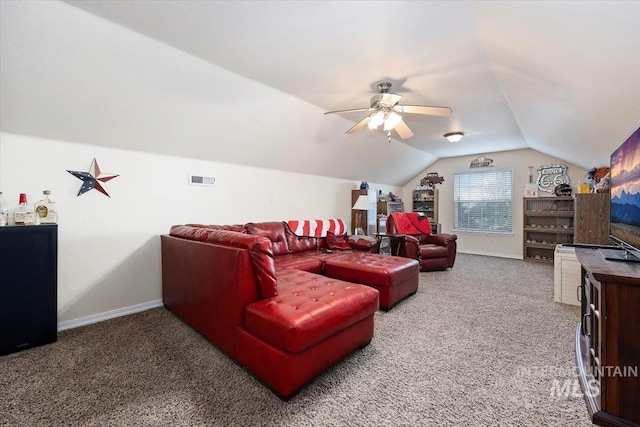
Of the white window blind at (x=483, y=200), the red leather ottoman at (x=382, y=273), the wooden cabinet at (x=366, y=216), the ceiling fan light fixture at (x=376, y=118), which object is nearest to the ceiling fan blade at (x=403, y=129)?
the ceiling fan light fixture at (x=376, y=118)

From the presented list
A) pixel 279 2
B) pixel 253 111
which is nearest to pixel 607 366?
pixel 279 2

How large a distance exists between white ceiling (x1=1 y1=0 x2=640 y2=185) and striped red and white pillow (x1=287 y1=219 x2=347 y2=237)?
130 cm

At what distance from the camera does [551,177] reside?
557 centimetres

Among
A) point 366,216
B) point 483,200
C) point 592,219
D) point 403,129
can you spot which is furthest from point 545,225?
point 403,129

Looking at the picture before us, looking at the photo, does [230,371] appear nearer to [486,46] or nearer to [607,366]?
[607,366]

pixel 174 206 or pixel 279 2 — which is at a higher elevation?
pixel 279 2

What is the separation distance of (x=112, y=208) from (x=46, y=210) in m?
0.51

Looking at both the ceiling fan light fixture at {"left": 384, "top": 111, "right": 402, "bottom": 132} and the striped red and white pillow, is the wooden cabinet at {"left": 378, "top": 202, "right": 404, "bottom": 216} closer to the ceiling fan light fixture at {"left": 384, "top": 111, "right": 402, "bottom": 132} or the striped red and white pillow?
the striped red and white pillow

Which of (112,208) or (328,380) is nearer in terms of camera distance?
(328,380)

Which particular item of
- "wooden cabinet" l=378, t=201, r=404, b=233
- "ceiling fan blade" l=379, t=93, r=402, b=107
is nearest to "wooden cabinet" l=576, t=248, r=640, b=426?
"ceiling fan blade" l=379, t=93, r=402, b=107

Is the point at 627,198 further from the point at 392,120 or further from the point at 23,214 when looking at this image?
the point at 23,214

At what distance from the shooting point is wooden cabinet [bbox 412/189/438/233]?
686 cm

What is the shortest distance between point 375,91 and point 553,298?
332cm

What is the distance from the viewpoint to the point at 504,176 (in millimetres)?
6113
